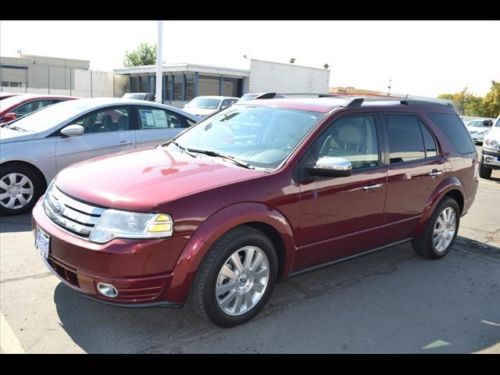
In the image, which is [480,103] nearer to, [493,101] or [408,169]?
[493,101]

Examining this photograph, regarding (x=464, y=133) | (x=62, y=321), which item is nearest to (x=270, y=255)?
(x=62, y=321)

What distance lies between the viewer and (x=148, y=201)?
307cm

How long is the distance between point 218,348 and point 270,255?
2.54ft

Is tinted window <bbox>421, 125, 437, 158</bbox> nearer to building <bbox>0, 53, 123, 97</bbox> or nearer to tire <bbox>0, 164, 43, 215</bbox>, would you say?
tire <bbox>0, 164, 43, 215</bbox>

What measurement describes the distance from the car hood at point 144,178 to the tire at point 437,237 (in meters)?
2.42

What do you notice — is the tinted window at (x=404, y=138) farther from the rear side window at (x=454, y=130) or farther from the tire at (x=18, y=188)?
the tire at (x=18, y=188)

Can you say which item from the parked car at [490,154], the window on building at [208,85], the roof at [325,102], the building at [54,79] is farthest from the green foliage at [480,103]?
the roof at [325,102]

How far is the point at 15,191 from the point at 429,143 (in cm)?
508

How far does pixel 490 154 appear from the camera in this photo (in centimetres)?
1156

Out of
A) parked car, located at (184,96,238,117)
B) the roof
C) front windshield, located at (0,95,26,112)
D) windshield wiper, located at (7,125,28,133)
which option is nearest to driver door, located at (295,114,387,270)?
the roof

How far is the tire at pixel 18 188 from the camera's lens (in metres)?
6.01

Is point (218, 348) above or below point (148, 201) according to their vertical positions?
below

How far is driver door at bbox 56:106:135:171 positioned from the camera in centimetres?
644
